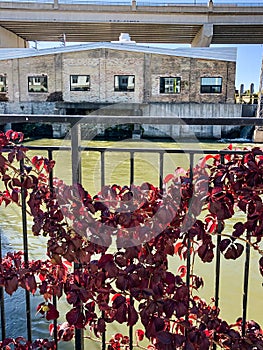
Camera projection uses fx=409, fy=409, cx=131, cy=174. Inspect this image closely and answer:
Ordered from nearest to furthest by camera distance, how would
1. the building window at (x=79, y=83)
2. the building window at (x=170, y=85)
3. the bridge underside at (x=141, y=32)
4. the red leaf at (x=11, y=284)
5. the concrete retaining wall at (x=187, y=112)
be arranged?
the red leaf at (x=11, y=284)
the concrete retaining wall at (x=187, y=112)
the building window at (x=170, y=85)
the building window at (x=79, y=83)
the bridge underside at (x=141, y=32)

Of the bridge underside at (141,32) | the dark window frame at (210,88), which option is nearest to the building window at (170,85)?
the dark window frame at (210,88)

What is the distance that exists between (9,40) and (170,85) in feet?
43.1

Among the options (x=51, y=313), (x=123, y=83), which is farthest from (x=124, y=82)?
(x=51, y=313)

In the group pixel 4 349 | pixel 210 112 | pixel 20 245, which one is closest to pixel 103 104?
pixel 210 112

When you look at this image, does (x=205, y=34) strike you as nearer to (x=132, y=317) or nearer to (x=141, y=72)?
(x=141, y=72)

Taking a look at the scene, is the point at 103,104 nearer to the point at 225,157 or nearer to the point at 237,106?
the point at 237,106

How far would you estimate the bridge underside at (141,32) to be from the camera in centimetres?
2295

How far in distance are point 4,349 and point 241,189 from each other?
1.09 m

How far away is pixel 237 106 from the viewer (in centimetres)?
1647

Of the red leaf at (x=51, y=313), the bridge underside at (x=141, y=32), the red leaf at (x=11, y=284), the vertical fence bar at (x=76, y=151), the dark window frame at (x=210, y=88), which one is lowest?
the red leaf at (x=51, y=313)

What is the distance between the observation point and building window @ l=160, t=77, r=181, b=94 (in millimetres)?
17344

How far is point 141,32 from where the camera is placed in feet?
80.8

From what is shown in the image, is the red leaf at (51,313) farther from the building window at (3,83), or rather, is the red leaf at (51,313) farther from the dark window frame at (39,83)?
the building window at (3,83)

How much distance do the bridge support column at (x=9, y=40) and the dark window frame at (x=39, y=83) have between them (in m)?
7.29
